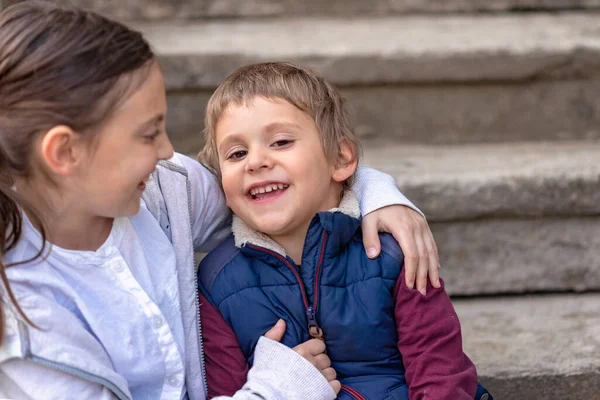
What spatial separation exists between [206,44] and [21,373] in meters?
1.28

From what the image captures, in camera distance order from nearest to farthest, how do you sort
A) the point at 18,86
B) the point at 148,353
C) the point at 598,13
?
the point at 18,86, the point at 148,353, the point at 598,13

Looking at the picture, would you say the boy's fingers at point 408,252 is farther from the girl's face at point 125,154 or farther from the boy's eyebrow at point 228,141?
the girl's face at point 125,154

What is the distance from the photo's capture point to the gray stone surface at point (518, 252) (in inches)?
86.3

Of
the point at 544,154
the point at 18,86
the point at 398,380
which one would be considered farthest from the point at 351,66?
the point at 18,86

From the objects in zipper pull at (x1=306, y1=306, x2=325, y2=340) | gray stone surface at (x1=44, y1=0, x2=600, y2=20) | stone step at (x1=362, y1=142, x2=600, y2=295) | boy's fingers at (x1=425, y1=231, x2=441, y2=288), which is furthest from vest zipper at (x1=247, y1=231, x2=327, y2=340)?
gray stone surface at (x1=44, y1=0, x2=600, y2=20)

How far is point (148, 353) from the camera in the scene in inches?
56.0

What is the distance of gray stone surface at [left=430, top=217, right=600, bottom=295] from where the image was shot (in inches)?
86.3

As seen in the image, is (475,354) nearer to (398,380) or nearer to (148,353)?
(398,380)

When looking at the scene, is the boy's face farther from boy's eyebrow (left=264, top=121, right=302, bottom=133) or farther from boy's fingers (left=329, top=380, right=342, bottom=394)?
boy's fingers (left=329, top=380, right=342, bottom=394)

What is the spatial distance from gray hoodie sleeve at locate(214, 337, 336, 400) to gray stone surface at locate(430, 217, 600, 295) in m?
0.83

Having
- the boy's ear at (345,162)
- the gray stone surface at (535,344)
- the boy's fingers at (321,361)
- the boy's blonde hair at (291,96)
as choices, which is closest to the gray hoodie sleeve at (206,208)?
the boy's blonde hair at (291,96)

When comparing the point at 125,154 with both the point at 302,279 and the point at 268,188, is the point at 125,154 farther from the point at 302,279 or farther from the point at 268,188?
the point at 302,279

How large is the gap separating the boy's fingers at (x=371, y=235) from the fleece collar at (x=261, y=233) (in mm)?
26

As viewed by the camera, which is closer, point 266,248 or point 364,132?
point 266,248
